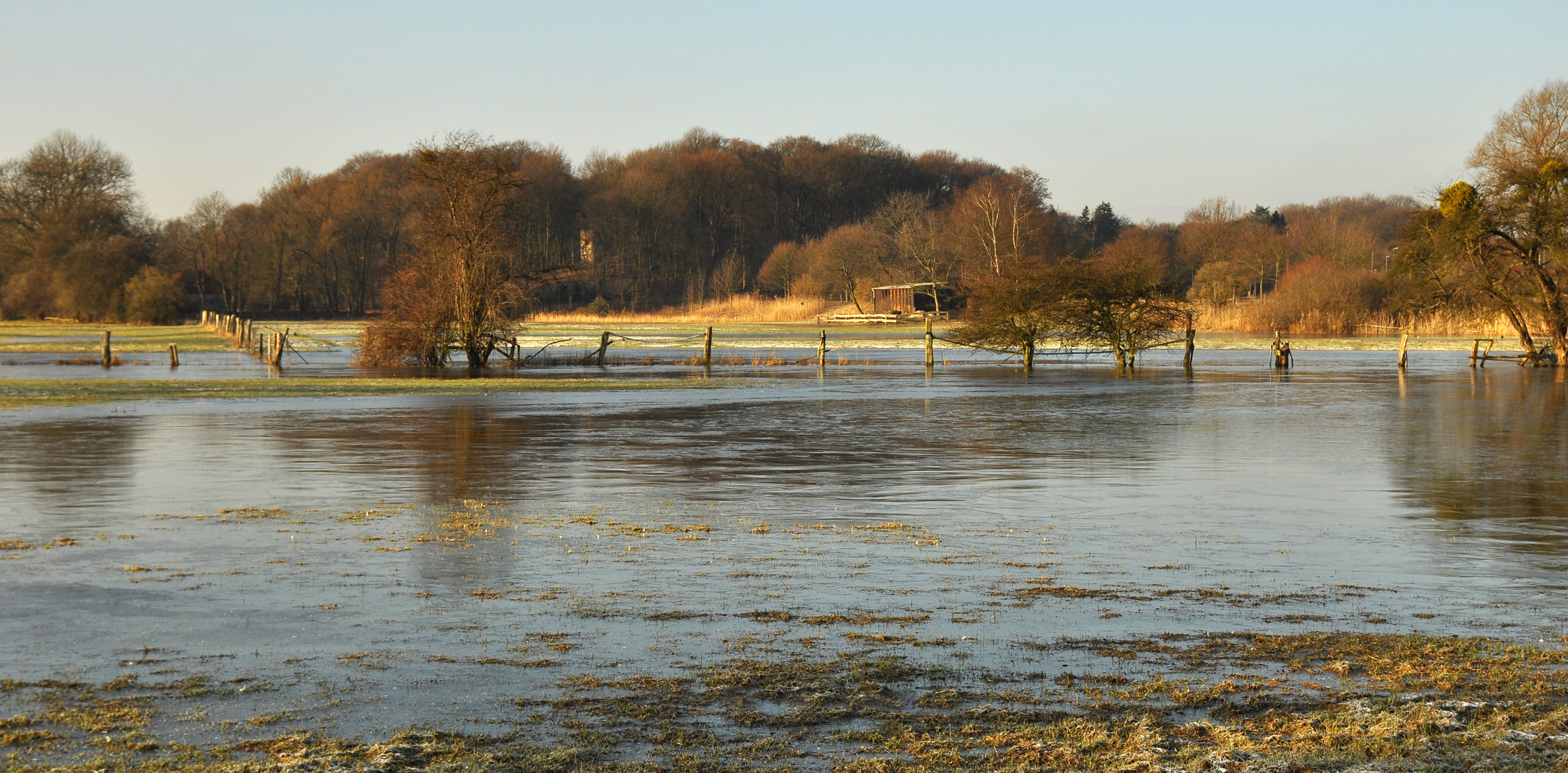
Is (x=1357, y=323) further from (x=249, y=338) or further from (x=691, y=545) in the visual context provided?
(x=691, y=545)

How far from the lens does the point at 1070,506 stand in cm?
1296

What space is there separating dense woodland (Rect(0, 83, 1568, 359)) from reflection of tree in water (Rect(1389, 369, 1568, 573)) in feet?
58.9

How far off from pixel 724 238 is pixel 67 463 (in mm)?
120397

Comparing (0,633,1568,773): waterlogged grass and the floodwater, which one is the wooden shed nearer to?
the floodwater

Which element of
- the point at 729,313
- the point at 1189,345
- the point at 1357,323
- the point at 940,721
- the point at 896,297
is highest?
the point at 896,297

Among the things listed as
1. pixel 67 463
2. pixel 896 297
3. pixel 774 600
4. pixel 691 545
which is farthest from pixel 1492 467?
pixel 896 297

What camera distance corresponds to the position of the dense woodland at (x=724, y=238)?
44250 mm

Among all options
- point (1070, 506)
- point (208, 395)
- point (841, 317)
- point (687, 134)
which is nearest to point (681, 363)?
point (208, 395)

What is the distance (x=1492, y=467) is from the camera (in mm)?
16250

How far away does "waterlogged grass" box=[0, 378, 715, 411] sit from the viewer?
27.7m

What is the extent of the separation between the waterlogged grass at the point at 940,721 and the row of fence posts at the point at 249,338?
125 feet

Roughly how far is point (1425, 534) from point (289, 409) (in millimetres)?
19967

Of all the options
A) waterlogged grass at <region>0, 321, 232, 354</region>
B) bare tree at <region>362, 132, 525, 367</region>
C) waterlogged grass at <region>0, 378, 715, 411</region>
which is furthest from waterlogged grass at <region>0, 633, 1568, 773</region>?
waterlogged grass at <region>0, 321, 232, 354</region>

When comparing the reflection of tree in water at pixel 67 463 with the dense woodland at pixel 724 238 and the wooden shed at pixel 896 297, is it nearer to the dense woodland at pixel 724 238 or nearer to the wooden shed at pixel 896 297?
the dense woodland at pixel 724 238
